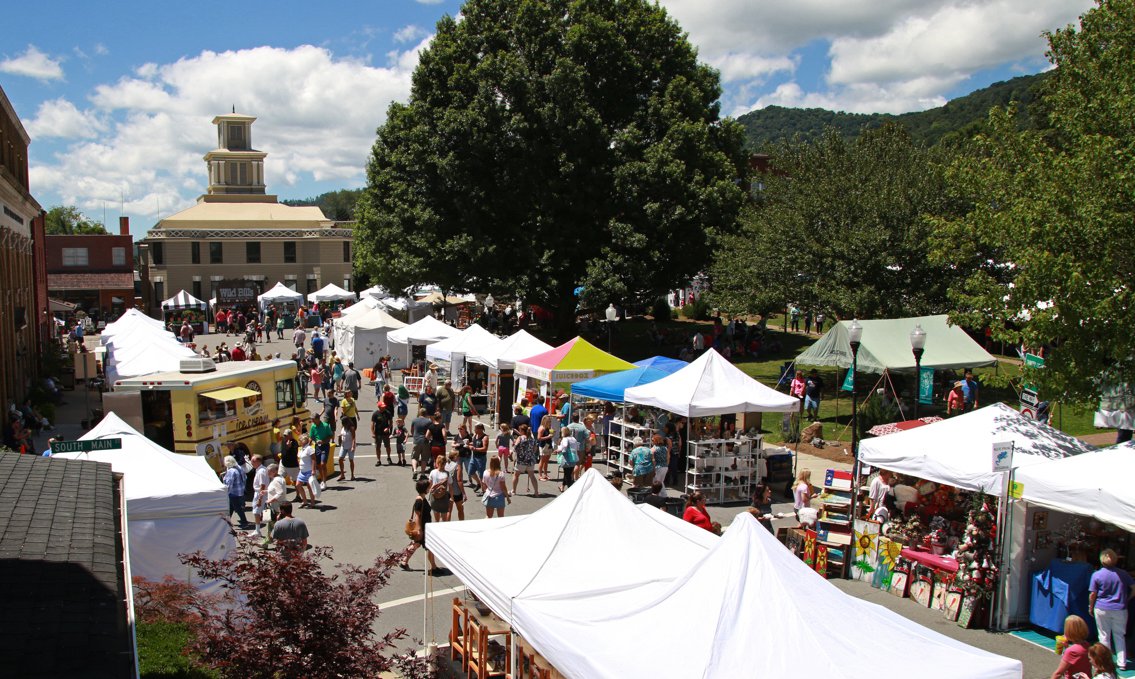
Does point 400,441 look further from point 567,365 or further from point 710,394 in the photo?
point 710,394

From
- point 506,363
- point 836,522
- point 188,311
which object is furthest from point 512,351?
point 188,311

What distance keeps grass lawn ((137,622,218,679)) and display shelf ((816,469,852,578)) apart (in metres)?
8.32

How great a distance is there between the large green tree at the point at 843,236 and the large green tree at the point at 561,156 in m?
2.74

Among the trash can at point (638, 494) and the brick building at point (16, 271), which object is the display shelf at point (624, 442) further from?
the brick building at point (16, 271)

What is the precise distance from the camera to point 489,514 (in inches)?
561

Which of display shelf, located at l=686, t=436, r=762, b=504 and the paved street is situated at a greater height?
display shelf, located at l=686, t=436, r=762, b=504

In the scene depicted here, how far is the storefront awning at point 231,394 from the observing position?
1722cm

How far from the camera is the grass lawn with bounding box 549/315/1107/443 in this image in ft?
75.8

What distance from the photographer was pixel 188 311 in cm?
5197

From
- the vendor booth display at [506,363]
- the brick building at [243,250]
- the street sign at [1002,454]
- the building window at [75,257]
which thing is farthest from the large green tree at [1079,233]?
the building window at [75,257]

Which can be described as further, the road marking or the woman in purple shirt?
the road marking

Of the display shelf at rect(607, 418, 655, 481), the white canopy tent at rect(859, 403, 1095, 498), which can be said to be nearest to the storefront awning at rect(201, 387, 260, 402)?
the display shelf at rect(607, 418, 655, 481)

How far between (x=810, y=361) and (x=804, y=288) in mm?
5119

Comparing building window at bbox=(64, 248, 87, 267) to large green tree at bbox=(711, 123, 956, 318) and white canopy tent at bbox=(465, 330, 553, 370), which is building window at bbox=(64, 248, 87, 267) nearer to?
white canopy tent at bbox=(465, 330, 553, 370)
